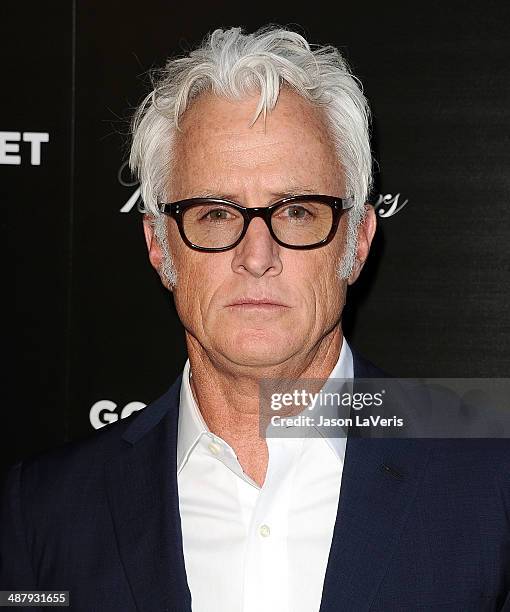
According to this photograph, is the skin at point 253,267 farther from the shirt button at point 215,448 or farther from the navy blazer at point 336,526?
the navy blazer at point 336,526

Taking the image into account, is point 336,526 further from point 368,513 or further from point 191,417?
point 191,417

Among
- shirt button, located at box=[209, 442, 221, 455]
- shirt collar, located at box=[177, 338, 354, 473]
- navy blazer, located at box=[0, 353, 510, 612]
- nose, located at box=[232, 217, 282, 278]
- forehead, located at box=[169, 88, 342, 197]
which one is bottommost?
navy blazer, located at box=[0, 353, 510, 612]

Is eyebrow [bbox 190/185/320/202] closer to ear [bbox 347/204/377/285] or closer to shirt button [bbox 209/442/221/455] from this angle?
ear [bbox 347/204/377/285]

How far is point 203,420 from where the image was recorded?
1.69m

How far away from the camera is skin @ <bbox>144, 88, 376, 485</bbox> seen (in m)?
1.52

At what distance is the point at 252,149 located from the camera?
60.9 inches

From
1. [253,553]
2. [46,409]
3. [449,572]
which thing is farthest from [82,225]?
[449,572]

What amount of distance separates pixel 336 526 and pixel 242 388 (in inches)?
11.9

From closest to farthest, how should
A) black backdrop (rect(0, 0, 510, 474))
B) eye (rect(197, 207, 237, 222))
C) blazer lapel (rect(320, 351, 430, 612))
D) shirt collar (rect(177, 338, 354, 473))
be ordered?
blazer lapel (rect(320, 351, 430, 612)) < eye (rect(197, 207, 237, 222)) < shirt collar (rect(177, 338, 354, 473)) < black backdrop (rect(0, 0, 510, 474))

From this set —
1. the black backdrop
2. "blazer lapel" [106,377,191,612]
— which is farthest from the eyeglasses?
the black backdrop

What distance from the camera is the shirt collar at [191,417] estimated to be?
1652 millimetres

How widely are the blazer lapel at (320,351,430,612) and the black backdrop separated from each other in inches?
24.8

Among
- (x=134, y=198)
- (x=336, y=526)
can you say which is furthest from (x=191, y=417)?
(x=134, y=198)

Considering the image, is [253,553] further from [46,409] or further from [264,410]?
[46,409]
